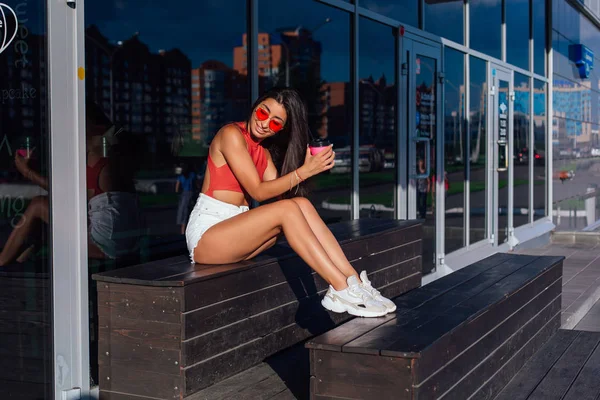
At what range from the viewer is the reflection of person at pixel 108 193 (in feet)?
12.8

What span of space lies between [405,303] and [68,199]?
61.4 inches

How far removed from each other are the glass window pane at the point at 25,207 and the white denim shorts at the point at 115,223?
390 mm

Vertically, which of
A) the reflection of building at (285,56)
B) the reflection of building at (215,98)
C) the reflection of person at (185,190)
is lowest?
the reflection of person at (185,190)

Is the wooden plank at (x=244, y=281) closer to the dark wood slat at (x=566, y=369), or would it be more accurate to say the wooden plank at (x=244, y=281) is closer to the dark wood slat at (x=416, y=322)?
the dark wood slat at (x=416, y=322)

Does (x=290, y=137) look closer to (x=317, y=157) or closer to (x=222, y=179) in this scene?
(x=222, y=179)

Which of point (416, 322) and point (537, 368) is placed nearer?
point (416, 322)

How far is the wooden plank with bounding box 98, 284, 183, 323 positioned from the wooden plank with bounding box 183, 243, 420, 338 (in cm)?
5

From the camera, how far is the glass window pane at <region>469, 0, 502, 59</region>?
9.05 m

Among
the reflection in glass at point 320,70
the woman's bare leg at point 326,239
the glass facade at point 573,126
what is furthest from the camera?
the glass facade at point 573,126

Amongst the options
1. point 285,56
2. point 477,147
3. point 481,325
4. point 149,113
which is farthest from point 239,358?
point 477,147

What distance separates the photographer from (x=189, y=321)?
346 cm

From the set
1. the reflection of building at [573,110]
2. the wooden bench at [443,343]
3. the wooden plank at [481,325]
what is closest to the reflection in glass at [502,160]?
the reflection of building at [573,110]

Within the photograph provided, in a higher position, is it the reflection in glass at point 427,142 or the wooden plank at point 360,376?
the reflection in glass at point 427,142

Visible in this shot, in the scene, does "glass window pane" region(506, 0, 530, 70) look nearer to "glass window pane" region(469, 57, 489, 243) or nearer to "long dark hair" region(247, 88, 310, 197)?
"glass window pane" region(469, 57, 489, 243)
